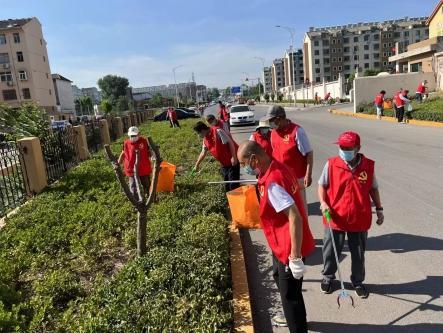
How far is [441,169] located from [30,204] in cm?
892

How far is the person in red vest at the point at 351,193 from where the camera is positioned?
152 inches

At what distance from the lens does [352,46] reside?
122m

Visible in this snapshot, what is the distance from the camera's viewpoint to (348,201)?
3904mm

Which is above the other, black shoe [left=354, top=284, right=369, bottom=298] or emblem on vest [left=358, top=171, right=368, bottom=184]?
emblem on vest [left=358, top=171, right=368, bottom=184]

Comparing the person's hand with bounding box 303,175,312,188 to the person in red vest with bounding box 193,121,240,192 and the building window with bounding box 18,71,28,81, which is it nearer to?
the person in red vest with bounding box 193,121,240,192

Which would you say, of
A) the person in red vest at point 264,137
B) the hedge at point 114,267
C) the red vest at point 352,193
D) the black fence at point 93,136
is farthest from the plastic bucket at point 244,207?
the black fence at point 93,136

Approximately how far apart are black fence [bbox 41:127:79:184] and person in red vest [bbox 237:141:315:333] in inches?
356

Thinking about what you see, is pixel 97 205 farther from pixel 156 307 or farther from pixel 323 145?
pixel 323 145

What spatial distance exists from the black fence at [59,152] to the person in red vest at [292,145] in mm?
Answer: 7659

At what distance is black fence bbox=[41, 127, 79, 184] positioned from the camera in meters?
11.2

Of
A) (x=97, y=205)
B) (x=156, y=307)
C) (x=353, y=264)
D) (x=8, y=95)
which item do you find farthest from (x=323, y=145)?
(x=8, y=95)

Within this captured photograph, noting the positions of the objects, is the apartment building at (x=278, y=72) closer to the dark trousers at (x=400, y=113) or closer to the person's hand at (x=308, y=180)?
the dark trousers at (x=400, y=113)

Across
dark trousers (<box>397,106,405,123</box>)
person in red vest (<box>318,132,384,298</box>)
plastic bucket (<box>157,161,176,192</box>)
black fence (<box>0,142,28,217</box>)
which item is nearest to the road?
person in red vest (<box>318,132,384,298</box>)

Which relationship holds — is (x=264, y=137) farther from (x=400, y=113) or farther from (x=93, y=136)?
(x=400, y=113)
